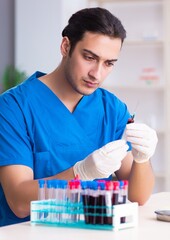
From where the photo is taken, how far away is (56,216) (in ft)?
5.95

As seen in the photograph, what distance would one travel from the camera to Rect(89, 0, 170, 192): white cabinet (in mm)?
5438

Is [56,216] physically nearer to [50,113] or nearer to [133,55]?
[50,113]

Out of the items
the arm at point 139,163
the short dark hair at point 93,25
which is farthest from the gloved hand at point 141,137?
the short dark hair at point 93,25

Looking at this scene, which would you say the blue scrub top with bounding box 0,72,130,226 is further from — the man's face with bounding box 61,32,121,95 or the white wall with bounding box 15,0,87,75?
Result: the white wall with bounding box 15,0,87,75

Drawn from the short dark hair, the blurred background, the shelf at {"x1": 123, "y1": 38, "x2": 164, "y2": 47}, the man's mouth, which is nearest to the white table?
the man's mouth

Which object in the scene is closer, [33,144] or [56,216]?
[56,216]

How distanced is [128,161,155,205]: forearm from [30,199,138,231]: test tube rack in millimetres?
524

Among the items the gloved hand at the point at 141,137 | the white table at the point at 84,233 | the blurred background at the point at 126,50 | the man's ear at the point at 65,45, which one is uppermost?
the blurred background at the point at 126,50

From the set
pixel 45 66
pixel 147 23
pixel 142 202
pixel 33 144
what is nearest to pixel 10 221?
pixel 33 144

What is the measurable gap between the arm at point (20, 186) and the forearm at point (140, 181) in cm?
36

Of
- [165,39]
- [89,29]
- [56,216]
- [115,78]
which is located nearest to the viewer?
[56,216]

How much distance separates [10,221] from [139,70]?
11.4 feet

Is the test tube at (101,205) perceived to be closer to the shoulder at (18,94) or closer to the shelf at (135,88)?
the shoulder at (18,94)

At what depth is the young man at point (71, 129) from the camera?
213 cm
